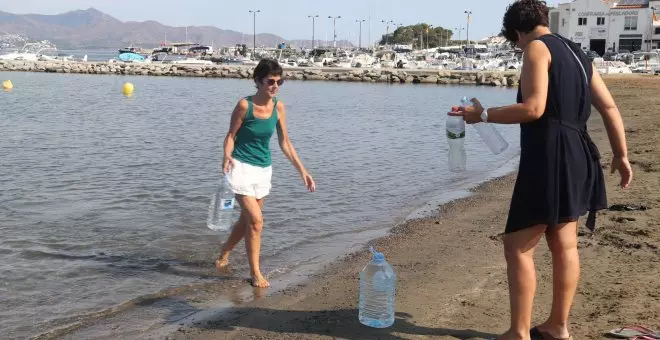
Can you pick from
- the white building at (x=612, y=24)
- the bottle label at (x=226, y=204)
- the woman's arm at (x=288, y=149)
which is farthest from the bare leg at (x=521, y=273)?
the white building at (x=612, y=24)

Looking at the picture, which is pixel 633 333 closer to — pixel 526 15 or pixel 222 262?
pixel 526 15

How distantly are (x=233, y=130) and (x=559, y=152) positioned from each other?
9.34ft

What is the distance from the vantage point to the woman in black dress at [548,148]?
12.8ft

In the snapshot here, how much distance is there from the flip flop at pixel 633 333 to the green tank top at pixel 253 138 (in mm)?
3086

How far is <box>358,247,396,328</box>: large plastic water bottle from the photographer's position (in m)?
5.06

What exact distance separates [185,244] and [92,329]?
2785 mm

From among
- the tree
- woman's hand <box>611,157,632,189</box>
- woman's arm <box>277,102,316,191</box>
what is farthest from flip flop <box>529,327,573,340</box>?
the tree

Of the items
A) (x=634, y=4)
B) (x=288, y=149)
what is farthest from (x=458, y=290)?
(x=634, y=4)

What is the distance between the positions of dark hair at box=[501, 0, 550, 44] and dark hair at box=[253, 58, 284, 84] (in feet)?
7.27

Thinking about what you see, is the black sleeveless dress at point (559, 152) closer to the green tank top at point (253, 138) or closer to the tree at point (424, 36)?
the green tank top at point (253, 138)

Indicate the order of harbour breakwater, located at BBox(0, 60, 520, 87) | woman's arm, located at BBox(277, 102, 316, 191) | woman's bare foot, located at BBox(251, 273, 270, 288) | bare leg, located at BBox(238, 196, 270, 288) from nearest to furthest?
bare leg, located at BBox(238, 196, 270, 288) → woman's arm, located at BBox(277, 102, 316, 191) → woman's bare foot, located at BBox(251, 273, 270, 288) → harbour breakwater, located at BBox(0, 60, 520, 87)

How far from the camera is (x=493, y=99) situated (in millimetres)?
39219

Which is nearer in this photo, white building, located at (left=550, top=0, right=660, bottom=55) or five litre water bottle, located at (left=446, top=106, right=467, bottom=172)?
five litre water bottle, located at (left=446, top=106, right=467, bottom=172)

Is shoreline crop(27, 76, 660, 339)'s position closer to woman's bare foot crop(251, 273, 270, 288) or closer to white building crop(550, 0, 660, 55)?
woman's bare foot crop(251, 273, 270, 288)
